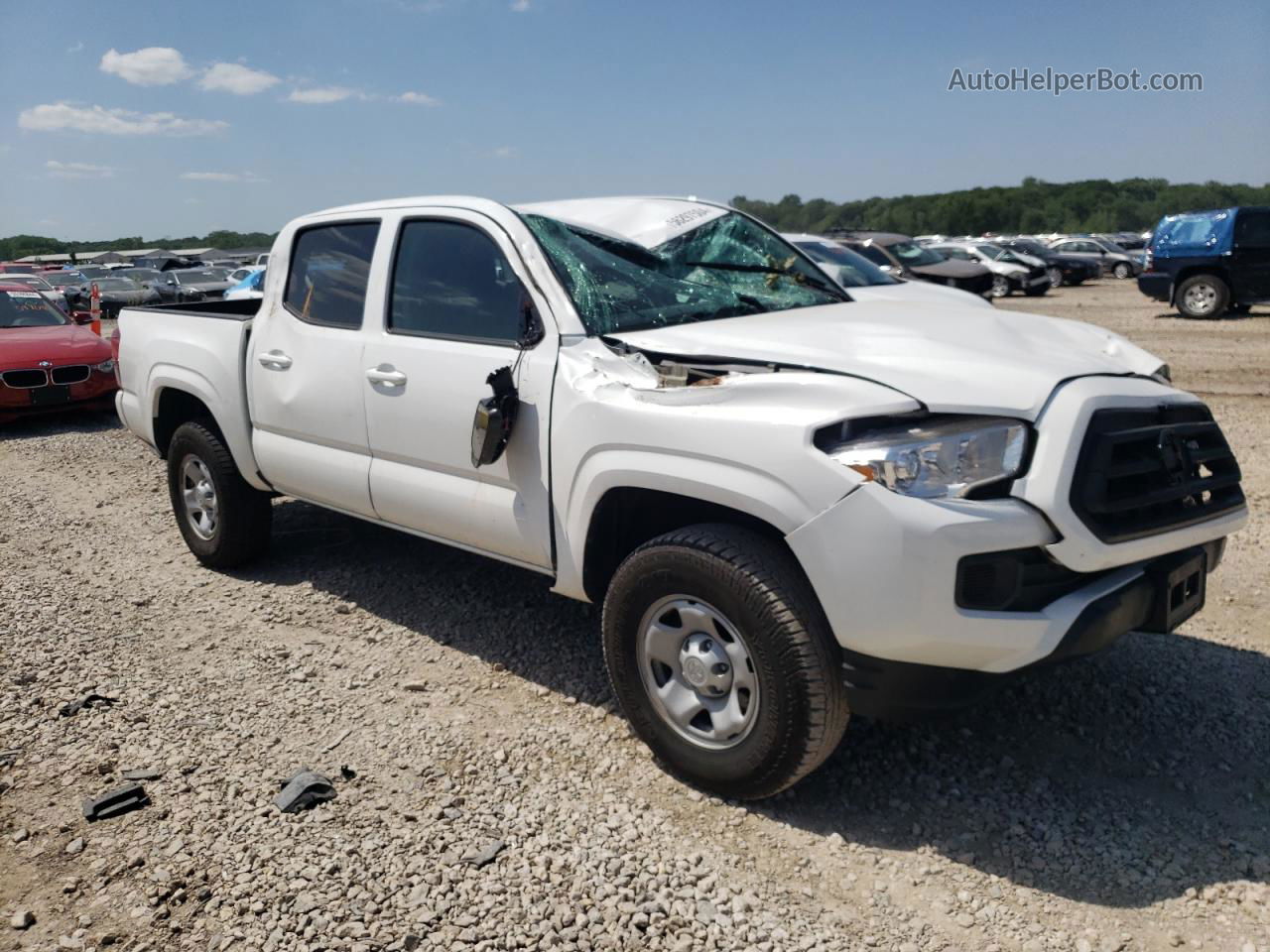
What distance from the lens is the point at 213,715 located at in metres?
3.88

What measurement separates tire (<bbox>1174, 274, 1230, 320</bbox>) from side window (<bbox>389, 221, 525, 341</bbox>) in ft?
55.6

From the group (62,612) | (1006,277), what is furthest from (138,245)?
(62,612)

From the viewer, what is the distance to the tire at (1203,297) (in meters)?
17.1

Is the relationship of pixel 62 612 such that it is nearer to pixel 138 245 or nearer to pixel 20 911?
pixel 20 911

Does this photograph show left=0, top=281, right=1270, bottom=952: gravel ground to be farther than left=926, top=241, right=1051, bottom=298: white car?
No

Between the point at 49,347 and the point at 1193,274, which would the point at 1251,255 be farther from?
the point at 49,347

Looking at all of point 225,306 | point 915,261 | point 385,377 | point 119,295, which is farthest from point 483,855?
point 119,295

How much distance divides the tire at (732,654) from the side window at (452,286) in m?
1.18

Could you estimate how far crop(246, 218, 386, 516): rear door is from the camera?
434 centimetres

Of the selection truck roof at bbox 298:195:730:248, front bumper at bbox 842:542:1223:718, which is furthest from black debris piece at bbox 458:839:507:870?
truck roof at bbox 298:195:730:248

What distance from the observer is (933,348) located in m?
3.06

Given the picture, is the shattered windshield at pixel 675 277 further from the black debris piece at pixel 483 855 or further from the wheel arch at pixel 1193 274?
the wheel arch at pixel 1193 274

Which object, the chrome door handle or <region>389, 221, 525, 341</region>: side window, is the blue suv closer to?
<region>389, 221, 525, 341</region>: side window

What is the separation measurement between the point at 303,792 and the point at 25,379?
8.70m
